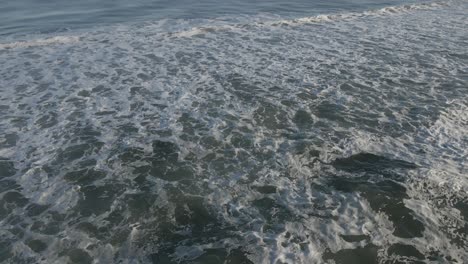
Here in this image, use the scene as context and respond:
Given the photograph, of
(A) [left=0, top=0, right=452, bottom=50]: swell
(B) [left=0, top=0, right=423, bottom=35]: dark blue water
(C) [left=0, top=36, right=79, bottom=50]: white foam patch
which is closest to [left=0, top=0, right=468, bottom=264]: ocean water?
(C) [left=0, top=36, right=79, bottom=50]: white foam patch

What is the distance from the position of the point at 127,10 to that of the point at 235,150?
17.1m

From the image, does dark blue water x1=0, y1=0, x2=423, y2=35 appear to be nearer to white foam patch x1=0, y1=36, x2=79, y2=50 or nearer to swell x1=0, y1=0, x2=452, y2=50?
swell x1=0, y1=0, x2=452, y2=50

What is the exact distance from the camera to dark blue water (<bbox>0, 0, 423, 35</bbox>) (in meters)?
20.8

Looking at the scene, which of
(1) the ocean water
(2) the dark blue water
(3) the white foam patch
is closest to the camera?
(1) the ocean water

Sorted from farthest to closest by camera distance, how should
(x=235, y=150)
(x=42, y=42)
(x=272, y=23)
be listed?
1. (x=272, y=23)
2. (x=42, y=42)
3. (x=235, y=150)

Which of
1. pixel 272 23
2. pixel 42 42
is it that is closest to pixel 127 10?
pixel 42 42

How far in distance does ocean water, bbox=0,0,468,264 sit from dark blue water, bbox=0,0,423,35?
3.45 m

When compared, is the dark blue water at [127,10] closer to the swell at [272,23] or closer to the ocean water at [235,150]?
the swell at [272,23]

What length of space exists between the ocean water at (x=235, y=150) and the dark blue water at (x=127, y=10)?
3.45m

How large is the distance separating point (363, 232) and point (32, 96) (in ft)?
31.7

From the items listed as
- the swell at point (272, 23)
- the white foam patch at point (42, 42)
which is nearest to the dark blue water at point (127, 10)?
the swell at point (272, 23)

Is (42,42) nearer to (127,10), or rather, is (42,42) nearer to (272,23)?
(127,10)

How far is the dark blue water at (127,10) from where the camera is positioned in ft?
68.4

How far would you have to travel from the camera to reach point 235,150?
347 inches
